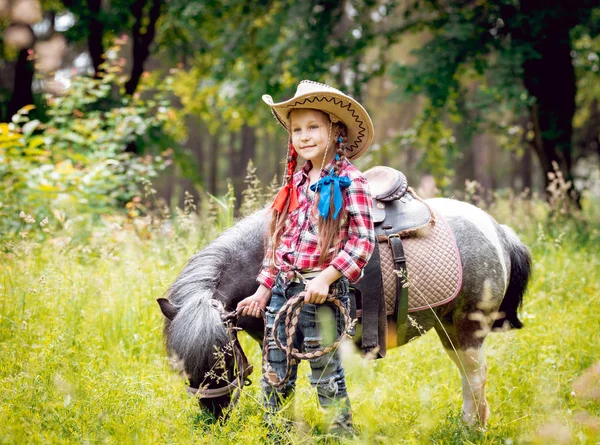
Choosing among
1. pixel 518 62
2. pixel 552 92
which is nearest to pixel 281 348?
pixel 518 62

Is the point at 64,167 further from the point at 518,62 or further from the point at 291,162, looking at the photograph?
the point at 518,62

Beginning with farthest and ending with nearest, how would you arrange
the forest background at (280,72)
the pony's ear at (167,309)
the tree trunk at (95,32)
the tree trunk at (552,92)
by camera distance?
the tree trunk at (95,32) < the tree trunk at (552,92) < the forest background at (280,72) < the pony's ear at (167,309)

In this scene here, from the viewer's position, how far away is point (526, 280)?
3432mm

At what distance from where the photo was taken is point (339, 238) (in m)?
2.56

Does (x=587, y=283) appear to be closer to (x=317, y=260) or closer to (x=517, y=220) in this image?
(x=517, y=220)

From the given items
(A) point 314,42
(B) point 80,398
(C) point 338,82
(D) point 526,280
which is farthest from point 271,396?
(C) point 338,82

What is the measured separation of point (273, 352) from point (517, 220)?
477cm

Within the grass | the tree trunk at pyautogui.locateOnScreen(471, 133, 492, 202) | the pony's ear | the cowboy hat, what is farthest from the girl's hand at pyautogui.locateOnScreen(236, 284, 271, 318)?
the tree trunk at pyautogui.locateOnScreen(471, 133, 492, 202)

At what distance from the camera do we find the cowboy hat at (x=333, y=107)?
2.55 meters

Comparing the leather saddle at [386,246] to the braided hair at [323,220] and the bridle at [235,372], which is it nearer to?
the braided hair at [323,220]

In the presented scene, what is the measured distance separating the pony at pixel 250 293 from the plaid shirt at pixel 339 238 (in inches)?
9.3

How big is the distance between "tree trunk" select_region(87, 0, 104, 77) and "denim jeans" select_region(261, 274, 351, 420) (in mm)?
7634

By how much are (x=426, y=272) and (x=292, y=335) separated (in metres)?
0.85

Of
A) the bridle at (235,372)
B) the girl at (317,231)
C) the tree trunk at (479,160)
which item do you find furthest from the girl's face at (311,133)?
the tree trunk at (479,160)
